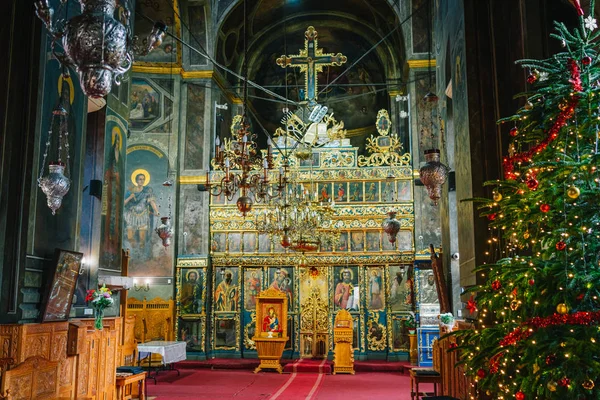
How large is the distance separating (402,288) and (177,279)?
19.6 ft

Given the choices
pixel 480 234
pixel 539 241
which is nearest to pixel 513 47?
pixel 480 234

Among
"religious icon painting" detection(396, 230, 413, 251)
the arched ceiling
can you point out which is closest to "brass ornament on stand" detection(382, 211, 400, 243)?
"religious icon painting" detection(396, 230, 413, 251)

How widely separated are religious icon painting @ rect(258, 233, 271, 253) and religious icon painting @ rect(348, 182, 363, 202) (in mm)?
2508

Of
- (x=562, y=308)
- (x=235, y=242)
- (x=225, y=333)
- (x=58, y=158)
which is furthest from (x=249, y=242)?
(x=562, y=308)

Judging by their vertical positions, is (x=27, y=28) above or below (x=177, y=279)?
above

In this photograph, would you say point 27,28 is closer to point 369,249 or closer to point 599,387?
point 599,387

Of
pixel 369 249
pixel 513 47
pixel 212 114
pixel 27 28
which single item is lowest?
pixel 369 249

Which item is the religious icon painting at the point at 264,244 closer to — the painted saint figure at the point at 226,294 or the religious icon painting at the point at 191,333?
the painted saint figure at the point at 226,294

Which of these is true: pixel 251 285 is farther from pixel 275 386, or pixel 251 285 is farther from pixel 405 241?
pixel 275 386

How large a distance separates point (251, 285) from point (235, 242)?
4.11 feet

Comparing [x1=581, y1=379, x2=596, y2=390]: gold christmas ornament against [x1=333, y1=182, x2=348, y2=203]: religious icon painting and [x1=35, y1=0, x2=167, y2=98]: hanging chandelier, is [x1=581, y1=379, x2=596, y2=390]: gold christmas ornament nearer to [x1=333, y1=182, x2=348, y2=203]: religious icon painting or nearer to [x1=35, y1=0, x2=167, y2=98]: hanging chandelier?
[x1=35, y1=0, x2=167, y2=98]: hanging chandelier

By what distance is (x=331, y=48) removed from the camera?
73.3 feet

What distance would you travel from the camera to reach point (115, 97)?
1212cm

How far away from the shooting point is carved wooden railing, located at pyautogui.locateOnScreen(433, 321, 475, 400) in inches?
277
